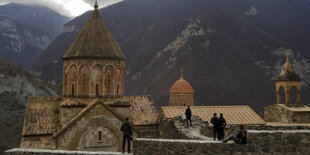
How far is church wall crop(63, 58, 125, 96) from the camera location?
454 inches

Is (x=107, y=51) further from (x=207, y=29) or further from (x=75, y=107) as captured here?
(x=207, y=29)

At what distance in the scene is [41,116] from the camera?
10.7 metres

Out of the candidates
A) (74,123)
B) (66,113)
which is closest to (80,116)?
(74,123)

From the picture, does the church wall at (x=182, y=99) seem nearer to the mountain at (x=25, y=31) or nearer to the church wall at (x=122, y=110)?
the church wall at (x=122, y=110)

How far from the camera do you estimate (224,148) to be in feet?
17.4

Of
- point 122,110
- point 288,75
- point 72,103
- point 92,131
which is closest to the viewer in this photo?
point 92,131

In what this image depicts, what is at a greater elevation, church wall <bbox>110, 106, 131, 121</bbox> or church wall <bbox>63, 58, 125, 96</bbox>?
church wall <bbox>63, 58, 125, 96</bbox>

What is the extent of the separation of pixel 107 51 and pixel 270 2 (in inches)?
3125

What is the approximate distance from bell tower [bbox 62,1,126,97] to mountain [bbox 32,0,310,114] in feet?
111

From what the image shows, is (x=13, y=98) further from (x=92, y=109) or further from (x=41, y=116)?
(x=92, y=109)

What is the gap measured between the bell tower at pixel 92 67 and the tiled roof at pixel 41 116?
934mm

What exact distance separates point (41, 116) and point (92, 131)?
257 cm

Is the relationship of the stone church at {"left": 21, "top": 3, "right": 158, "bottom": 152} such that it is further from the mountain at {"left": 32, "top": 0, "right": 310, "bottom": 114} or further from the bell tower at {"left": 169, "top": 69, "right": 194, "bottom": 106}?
the mountain at {"left": 32, "top": 0, "right": 310, "bottom": 114}

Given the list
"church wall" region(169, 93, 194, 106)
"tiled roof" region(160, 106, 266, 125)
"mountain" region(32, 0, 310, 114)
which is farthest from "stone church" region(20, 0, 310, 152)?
"mountain" region(32, 0, 310, 114)
